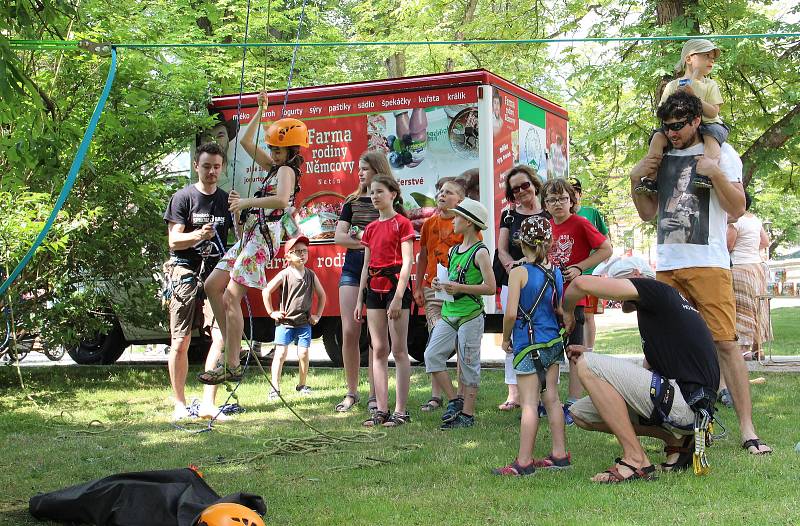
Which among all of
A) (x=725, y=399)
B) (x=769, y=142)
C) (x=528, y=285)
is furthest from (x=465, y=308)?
(x=769, y=142)

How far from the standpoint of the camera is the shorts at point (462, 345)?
21.7 feet

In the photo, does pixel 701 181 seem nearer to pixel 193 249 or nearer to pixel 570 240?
pixel 570 240

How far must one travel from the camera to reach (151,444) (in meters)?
6.33

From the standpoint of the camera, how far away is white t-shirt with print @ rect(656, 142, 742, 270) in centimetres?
558

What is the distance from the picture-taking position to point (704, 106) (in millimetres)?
5668

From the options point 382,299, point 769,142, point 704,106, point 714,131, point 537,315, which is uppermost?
point 769,142

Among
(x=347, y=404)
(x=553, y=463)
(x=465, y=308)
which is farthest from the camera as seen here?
(x=347, y=404)

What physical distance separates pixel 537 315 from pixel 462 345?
143 cm

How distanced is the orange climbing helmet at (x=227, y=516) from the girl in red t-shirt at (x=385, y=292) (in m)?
3.23

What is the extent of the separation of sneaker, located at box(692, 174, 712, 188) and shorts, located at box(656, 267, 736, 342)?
0.49 metres

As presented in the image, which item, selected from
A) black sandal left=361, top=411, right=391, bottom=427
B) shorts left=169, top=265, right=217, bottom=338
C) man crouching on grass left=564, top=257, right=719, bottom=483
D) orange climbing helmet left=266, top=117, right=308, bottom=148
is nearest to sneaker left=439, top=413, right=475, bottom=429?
black sandal left=361, top=411, right=391, bottom=427

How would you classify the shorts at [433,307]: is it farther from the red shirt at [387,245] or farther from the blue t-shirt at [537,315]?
the blue t-shirt at [537,315]

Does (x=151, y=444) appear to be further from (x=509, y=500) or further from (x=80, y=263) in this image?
(x=80, y=263)

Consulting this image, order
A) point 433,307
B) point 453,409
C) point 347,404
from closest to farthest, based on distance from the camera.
Result: point 453,409, point 433,307, point 347,404
